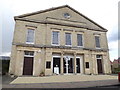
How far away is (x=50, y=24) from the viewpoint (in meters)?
17.4

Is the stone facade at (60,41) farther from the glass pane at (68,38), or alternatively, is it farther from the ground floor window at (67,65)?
the glass pane at (68,38)

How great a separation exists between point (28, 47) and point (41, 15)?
5718mm

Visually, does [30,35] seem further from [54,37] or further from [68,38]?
[68,38]

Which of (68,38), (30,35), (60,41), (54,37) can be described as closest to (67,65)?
(60,41)

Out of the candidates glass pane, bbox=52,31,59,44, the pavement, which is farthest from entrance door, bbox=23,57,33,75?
the pavement

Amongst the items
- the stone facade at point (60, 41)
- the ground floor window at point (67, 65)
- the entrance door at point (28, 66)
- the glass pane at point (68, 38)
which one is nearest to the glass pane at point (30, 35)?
the stone facade at point (60, 41)

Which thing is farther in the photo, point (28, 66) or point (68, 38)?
point (68, 38)

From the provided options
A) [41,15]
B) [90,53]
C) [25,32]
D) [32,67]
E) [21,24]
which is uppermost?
[41,15]

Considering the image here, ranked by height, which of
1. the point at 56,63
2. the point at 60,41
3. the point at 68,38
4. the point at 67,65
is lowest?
the point at 67,65

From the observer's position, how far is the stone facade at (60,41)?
50.4ft

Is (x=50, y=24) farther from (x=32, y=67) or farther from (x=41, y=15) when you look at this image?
(x=32, y=67)

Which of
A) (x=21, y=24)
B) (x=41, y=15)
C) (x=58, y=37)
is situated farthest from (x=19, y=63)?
(x=41, y=15)

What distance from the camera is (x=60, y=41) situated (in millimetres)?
17312

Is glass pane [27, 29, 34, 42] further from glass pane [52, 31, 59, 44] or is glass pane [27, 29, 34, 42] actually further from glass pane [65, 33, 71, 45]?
glass pane [65, 33, 71, 45]
